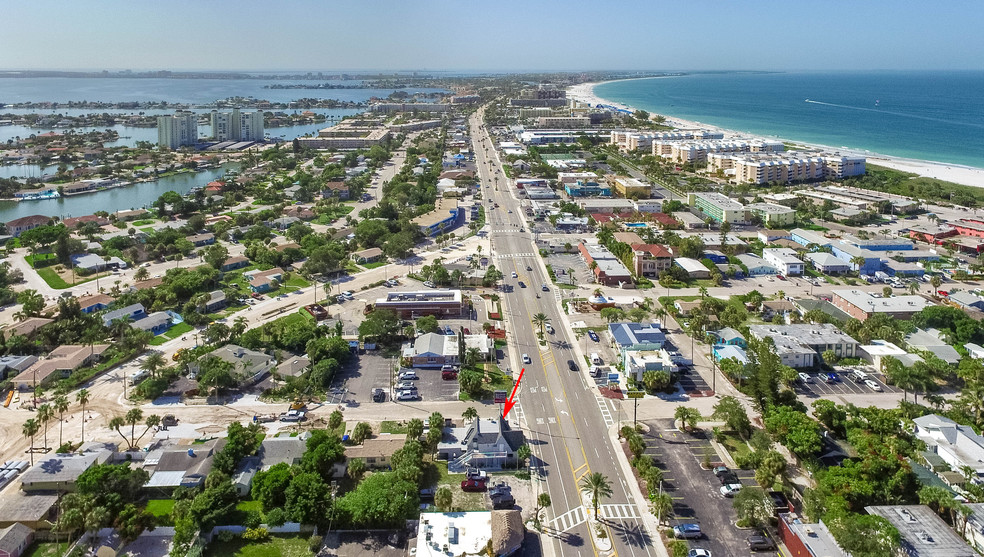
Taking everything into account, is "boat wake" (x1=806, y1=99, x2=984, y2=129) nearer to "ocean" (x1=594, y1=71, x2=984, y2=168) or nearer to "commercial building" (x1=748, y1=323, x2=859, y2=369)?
"ocean" (x1=594, y1=71, x2=984, y2=168)

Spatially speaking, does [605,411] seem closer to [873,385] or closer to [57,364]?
[873,385]

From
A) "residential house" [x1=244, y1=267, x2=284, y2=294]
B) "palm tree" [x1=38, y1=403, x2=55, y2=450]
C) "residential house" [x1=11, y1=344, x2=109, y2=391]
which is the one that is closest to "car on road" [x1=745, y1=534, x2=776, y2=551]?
"palm tree" [x1=38, y1=403, x2=55, y2=450]

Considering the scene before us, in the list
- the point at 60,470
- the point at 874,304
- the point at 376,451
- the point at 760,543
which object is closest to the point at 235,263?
the point at 60,470

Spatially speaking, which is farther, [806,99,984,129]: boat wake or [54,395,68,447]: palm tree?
[806,99,984,129]: boat wake

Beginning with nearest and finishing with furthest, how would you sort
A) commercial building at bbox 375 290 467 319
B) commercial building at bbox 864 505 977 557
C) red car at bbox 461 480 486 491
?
commercial building at bbox 864 505 977 557 < red car at bbox 461 480 486 491 < commercial building at bbox 375 290 467 319

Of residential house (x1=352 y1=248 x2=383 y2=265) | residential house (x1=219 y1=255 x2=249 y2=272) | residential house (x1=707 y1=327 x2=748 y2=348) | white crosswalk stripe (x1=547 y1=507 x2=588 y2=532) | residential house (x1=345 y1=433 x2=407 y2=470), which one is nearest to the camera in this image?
white crosswalk stripe (x1=547 y1=507 x2=588 y2=532)

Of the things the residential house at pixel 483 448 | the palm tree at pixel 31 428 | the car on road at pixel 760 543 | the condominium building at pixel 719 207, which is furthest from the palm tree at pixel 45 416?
the condominium building at pixel 719 207

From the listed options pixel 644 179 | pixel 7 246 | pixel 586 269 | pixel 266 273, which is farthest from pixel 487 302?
pixel 644 179
